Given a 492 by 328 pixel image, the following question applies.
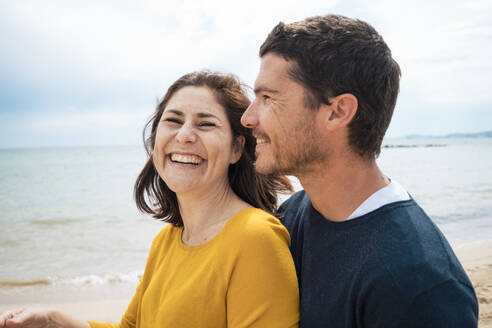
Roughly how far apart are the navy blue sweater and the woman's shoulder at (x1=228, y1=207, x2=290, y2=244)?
6.6 inches

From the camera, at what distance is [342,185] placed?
1.91m

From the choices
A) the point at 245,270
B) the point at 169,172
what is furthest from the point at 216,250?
the point at 169,172

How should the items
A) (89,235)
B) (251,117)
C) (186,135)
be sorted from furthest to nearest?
(89,235) → (186,135) → (251,117)

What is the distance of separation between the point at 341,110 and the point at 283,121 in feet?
1.00

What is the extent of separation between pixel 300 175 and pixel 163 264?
1.02m

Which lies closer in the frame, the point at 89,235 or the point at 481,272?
the point at 481,272

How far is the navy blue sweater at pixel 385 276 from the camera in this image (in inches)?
53.7

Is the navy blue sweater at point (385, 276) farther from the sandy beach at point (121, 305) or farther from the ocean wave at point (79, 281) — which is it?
the ocean wave at point (79, 281)

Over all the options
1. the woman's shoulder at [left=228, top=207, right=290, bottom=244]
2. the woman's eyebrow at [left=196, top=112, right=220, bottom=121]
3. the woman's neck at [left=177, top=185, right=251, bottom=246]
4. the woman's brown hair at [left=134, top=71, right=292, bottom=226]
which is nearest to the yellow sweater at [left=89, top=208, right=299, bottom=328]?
the woman's shoulder at [left=228, top=207, right=290, bottom=244]

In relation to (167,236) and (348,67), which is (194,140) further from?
(348,67)

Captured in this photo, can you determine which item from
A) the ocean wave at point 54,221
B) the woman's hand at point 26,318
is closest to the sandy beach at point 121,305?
the woman's hand at point 26,318

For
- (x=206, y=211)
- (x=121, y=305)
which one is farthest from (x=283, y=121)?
(x=121, y=305)

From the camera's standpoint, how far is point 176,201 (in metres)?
2.87

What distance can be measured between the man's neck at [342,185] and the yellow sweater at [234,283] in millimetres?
287
